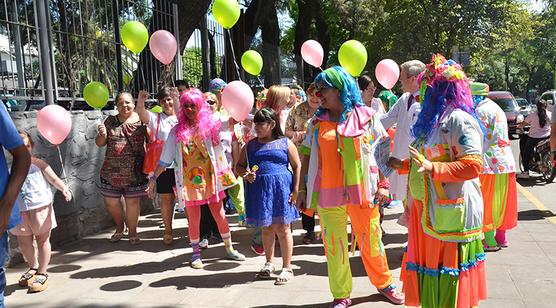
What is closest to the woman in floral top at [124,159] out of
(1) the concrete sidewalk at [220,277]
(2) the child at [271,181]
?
(1) the concrete sidewalk at [220,277]

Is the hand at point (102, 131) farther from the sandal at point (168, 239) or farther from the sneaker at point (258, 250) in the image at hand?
the sneaker at point (258, 250)

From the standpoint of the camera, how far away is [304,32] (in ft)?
68.0

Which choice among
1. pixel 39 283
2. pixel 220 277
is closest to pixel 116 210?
pixel 39 283

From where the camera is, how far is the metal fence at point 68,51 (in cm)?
583

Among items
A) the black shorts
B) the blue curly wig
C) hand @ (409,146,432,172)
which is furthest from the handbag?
hand @ (409,146,432,172)

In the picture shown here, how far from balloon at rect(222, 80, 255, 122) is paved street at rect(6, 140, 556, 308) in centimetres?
157

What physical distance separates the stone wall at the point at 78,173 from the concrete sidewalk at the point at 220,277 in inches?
10.4

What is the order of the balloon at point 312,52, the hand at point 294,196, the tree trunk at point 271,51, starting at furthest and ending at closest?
the tree trunk at point 271,51
the balloon at point 312,52
the hand at point 294,196

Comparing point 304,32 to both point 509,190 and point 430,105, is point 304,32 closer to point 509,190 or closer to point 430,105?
point 509,190

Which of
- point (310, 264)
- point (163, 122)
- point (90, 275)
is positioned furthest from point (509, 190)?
point (90, 275)

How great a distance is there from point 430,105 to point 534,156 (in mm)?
8288

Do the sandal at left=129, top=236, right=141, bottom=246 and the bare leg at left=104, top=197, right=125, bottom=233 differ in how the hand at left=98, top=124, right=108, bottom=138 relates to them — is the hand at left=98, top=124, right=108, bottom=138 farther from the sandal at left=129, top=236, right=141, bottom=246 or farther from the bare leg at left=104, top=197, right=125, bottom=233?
the sandal at left=129, top=236, right=141, bottom=246

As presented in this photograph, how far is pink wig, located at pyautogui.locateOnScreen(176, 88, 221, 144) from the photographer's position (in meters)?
5.04

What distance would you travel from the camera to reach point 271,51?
15.0m
